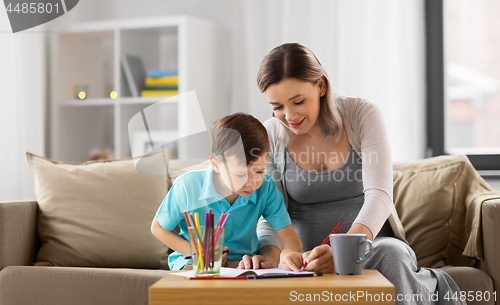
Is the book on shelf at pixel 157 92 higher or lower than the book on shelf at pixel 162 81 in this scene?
lower

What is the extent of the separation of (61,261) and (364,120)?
108 cm

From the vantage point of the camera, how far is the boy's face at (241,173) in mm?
1130

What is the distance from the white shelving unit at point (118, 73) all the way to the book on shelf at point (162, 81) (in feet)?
0.21

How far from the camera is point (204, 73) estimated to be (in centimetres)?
250

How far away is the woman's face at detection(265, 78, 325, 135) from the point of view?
1223mm

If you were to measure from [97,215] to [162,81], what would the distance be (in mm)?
1073

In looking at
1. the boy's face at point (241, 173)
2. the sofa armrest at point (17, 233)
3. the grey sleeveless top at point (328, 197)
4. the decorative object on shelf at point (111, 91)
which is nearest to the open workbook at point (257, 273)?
the boy's face at point (241, 173)

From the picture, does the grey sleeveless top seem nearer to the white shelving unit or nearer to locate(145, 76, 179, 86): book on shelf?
the white shelving unit

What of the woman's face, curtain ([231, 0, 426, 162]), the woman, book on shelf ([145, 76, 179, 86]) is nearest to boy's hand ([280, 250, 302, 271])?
the woman

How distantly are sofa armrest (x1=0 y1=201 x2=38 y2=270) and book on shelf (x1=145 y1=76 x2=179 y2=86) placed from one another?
1.08 meters

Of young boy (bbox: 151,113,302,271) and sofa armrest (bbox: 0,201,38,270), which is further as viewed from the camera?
sofa armrest (bbox: 0,201,38,270)

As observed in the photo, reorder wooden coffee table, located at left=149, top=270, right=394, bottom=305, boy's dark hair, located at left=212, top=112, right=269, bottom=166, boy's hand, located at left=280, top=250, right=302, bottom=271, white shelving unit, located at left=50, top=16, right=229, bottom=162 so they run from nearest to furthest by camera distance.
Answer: wooden coffee table, located at left=149, top=270, right=394, bottom=305, boy's hand, located at left=280, top=250, right=302, bottom=271, boy's dark hair, located at left=212, top=112, right=269, bottom=166, white shelving unit, located at left=50, top=16, right=229, bottom=162

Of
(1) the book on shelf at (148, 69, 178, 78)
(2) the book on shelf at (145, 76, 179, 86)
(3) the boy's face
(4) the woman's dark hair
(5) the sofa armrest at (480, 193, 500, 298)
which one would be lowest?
(5) the sofa armrest at (480, 193, 500, 298)

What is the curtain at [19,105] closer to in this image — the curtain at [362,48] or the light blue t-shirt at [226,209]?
the curtain at [362,48]
